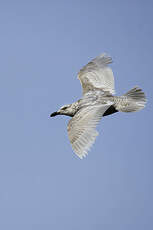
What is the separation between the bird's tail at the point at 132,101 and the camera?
17547mm

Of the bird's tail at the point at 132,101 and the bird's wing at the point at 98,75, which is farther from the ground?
the bird's wing at the point at 98,75

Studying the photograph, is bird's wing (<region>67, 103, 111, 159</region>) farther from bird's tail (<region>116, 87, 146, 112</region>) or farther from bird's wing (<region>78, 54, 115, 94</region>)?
bird's wing (<region>78, 54, 115, 94</region>)

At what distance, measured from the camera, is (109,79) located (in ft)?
67.1

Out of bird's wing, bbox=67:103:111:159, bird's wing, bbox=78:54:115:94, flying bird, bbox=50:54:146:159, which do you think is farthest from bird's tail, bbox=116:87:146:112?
bird's wing, bbox=78:54:115:94

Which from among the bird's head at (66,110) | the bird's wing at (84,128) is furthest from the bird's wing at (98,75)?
the bird's wing at (84,128)

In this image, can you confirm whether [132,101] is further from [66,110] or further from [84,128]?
[84,128]

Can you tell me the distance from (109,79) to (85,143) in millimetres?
5590

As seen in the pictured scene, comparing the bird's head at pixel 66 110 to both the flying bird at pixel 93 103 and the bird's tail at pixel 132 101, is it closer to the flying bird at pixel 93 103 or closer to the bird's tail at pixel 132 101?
the flying bird at pixel 93 103

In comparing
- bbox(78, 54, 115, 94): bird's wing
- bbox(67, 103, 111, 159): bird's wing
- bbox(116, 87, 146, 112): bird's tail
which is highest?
bbox(78, 54, 115, 94): bird's wing

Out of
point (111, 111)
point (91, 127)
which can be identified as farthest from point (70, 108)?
point (91, 127)

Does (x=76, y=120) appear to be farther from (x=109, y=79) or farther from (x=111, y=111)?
(x=109, y=79)

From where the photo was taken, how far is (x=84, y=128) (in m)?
15.9

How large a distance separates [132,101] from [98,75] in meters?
3.29

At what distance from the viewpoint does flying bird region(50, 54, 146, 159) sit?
1562 cm
